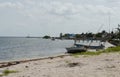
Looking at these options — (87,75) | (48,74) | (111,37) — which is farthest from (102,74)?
(111,37)

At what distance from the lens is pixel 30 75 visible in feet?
76.7

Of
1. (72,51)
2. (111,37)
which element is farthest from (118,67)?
(111,37)

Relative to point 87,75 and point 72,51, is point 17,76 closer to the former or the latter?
point 87,75

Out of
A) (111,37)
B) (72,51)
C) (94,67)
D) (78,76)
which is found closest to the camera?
(78,76)

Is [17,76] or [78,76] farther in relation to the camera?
[17,76]

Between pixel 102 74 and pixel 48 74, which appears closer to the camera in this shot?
pixel 102 74

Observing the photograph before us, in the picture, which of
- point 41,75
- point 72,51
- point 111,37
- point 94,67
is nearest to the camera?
point 41,75

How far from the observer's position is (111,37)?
14650cm

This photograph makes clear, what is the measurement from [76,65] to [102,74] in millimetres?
5967

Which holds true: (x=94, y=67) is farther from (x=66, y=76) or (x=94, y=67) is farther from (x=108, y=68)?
(x=66, y=76)

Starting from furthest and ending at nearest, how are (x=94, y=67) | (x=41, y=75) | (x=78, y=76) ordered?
1. (x=94, y=67)
2. (x=41, y=75)
3. (x=78, y=76)

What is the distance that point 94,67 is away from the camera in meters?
25.5

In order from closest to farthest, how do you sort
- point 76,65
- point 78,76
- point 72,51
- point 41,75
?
1. point 78,76
2. point 41,75
3. point 76,65
4. point 72,51

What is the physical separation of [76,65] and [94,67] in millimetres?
2536
